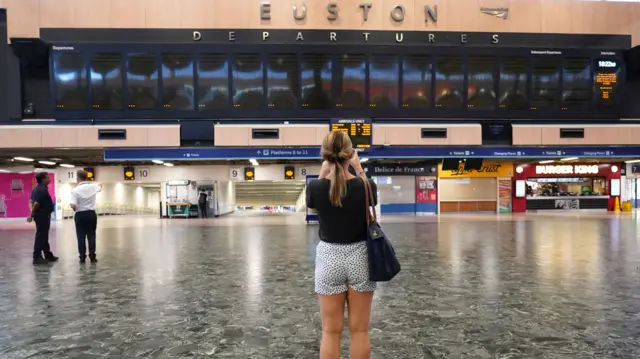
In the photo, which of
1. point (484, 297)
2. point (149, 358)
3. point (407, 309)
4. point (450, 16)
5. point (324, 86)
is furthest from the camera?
point (450, 16)

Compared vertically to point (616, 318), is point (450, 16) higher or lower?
higher

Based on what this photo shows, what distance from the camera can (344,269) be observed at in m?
2.50

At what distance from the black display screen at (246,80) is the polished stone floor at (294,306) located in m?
5.84

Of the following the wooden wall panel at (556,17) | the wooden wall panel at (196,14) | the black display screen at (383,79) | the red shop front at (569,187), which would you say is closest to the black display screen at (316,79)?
the black display screen at (383,79)

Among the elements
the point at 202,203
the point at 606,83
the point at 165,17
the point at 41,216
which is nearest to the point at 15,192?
the point at 202,203

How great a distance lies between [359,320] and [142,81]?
40.3ft

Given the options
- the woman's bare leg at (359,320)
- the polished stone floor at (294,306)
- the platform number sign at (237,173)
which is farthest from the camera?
the platform number sign at (237,173)

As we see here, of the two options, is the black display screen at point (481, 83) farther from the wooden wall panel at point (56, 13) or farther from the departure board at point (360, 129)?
the wooden wall panel at point (56, 13)

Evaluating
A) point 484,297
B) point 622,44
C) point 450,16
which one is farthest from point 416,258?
point 622,44

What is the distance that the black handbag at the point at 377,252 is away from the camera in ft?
8.06

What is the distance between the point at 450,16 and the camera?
14.1 meters

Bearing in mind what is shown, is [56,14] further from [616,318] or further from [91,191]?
[616,318]

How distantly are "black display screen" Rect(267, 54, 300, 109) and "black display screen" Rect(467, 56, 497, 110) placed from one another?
5557mm

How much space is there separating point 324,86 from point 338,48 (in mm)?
1278
